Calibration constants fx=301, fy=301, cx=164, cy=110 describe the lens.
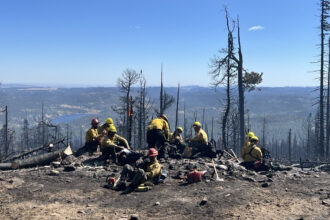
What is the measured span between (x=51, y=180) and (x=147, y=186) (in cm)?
374

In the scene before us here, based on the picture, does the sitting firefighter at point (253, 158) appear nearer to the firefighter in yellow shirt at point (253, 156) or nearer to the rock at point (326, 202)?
the firefighter in yellow shirt at point (253, 156)

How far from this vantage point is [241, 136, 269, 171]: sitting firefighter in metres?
13.1

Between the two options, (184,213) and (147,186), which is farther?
(147,186)

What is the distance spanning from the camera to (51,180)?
11.0m

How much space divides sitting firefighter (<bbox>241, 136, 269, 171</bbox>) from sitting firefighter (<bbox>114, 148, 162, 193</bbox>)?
4.72 metres

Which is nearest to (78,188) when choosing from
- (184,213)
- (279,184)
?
(184,213)

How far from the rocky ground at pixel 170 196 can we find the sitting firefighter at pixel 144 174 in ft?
1.17

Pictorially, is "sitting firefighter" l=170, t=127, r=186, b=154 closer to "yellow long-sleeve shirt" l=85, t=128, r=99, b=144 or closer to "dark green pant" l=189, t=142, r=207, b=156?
"dark green pant" l=189, t=142, r=207, b=156

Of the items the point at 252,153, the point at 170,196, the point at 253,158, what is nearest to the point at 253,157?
the point at 253,158

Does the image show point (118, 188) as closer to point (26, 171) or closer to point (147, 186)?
point (147, 186)

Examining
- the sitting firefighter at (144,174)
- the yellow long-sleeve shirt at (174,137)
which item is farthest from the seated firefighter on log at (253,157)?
the sitting firefighter at (144,174)

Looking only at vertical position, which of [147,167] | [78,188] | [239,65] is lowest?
[78,188]

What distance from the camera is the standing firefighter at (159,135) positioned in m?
13.1

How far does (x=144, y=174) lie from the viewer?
986cm
